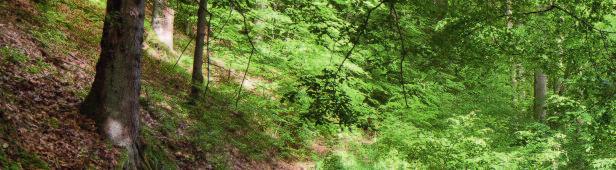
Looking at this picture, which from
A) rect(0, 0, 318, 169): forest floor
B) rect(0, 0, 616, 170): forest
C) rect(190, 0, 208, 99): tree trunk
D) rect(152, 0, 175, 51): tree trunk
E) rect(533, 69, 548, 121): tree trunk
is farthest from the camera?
rect(533, 69, 548, 121): tree trunk

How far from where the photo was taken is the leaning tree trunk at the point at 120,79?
4910mm

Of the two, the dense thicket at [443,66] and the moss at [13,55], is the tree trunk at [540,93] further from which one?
the moss at [13,55]

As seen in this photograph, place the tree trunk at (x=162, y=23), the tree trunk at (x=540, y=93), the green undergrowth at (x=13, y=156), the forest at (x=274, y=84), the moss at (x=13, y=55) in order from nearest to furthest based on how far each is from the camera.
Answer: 1. the green undergrowth at (x=13, y=156)
2. the forest at (x=274, y=84)
3. the moss at (x=13, y=55)
4. the tree trunk at (x=162, y=23)
5. the tree trunk at (x=540, y=93)

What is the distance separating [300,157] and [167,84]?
4064mm

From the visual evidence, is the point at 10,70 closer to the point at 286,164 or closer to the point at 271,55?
the point at 271,55

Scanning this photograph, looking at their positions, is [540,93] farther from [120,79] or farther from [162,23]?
[120,79]

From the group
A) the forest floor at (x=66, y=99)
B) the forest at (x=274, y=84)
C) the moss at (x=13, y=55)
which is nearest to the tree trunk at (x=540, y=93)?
the forest at (x=274, y=84)

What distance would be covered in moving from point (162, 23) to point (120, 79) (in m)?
7.18

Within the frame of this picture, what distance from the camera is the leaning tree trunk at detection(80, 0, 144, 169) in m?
4.91

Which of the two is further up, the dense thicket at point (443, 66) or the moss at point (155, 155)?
the dense thicket at point (443, 66)

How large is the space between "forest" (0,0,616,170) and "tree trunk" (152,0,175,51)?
34 millimetres

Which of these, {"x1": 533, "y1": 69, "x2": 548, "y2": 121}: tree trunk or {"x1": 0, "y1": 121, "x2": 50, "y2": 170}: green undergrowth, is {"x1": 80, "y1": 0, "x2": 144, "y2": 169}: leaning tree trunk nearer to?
{"x1": 0, "y1": 121, "x2": 50, "y2": 170}: green undergrowth

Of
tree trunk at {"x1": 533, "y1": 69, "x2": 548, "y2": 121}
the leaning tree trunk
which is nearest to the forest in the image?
the leaning tree trunk

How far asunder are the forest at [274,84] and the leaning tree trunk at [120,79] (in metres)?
0.01
